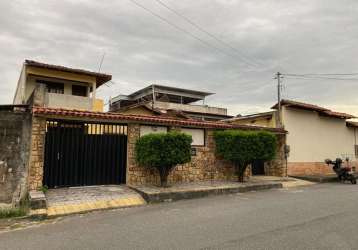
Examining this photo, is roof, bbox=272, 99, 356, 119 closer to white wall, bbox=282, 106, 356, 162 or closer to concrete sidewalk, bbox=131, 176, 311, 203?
white wall, bbox=282, 106, 356, 162

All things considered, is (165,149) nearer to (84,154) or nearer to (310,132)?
(84,154)

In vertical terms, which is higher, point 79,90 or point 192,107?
point 192,107

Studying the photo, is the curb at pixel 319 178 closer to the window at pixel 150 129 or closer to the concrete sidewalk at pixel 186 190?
the concrete sidewalk at pixel 186 190

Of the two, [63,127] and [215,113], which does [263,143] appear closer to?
[63,127]

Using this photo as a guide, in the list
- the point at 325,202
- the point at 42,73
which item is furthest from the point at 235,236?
the point at 42,73

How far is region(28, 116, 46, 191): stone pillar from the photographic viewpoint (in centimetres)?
938

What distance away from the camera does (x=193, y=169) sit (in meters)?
13.1

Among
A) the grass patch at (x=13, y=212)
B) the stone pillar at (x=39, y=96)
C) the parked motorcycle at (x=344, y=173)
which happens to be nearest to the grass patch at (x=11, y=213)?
the grass patch at (x=13, y=212)

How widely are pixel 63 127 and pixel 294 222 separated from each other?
8.17 metres

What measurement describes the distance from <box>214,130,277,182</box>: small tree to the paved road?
4.19 m

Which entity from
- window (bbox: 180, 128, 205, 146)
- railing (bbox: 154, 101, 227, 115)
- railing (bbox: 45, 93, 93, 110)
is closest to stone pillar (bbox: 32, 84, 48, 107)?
railing (bbox: 45, 93, 93, 110)

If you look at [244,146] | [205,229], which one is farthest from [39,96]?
[244,146]

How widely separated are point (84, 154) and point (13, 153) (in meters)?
2.35

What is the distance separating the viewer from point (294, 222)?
6621mm
